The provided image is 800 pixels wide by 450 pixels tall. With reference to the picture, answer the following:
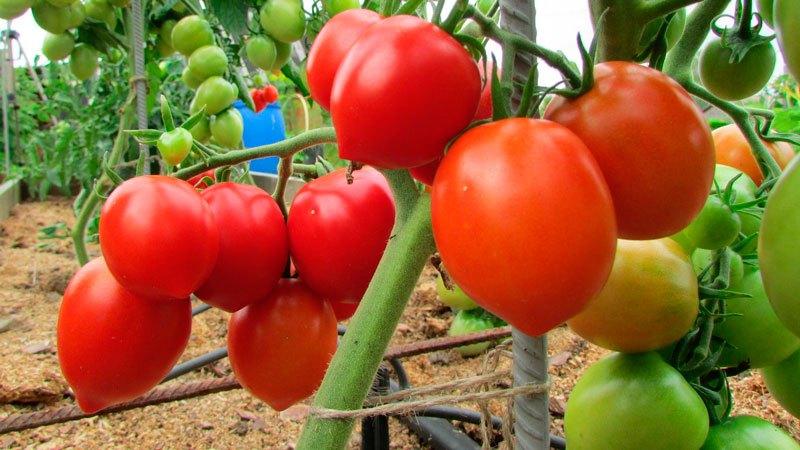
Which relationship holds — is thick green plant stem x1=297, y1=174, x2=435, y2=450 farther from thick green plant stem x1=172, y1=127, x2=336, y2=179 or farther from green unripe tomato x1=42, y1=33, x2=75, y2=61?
green unripe tomato x1=42, y1=33, x2=75, y2=61

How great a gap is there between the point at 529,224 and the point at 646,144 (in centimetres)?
8

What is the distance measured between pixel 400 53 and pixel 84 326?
1.08 ft

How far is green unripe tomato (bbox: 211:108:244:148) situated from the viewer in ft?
4.06

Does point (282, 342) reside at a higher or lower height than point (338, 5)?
lower

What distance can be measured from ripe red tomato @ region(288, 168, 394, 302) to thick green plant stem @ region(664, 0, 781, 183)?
0.77ft

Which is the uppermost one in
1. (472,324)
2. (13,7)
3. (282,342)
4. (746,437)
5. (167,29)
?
(13,7)

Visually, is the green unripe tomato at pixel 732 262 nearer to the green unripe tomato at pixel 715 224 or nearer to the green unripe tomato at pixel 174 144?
the green unripe tomato at pixel 715 224

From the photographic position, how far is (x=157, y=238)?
0.42 m

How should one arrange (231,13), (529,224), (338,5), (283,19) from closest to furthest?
(529,224) < (338,5) < (231,13) < (283,19)

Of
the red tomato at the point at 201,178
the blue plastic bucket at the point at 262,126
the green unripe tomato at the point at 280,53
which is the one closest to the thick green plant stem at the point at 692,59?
the red tomato at the point at 201,178

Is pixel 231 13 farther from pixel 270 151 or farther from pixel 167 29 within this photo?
pixel 270 151

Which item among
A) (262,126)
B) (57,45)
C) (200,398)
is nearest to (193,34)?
(57,45)

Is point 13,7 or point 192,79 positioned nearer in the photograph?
point 13,7

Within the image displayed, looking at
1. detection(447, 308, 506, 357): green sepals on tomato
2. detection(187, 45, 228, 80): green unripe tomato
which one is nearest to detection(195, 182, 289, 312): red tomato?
detection(187, 45, 228, 80): green unripe tomato
